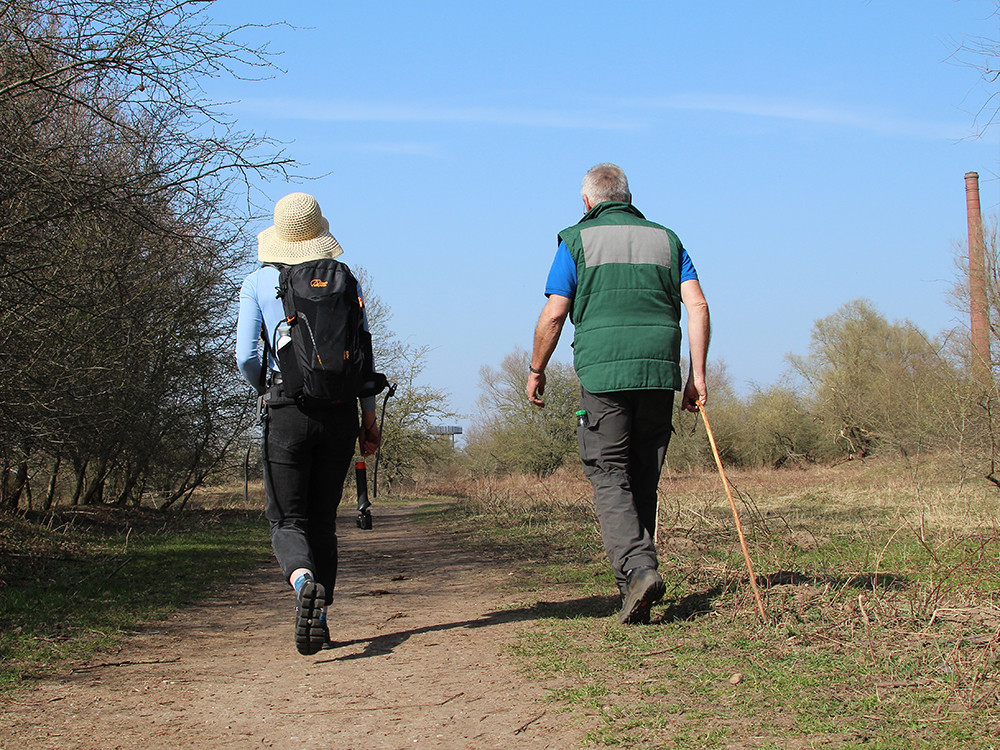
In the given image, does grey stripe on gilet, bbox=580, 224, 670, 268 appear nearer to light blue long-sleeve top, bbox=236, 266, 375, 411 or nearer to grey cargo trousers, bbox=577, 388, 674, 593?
grey cargo trousers, bbox=577, 388, 674, 593

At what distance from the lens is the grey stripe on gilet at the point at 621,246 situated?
4855mm

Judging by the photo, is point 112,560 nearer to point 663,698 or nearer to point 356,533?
point 356,533

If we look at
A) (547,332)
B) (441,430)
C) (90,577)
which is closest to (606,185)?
(547,332)

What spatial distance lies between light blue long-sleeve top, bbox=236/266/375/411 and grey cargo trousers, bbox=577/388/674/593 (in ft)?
4.25

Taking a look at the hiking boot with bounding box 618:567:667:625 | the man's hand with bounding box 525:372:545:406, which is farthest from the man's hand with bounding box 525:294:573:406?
the hiking boot with bounding box 618:567:667:625

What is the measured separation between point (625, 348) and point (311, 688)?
228 cm

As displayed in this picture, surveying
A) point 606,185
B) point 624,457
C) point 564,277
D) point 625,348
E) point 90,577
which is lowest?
point 90,577

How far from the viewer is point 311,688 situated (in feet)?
13.0

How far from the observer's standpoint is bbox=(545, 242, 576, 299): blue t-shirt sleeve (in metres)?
4.94

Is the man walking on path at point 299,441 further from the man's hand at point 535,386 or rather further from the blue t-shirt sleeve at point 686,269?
the blue t-shirt sleeve at point 686,269

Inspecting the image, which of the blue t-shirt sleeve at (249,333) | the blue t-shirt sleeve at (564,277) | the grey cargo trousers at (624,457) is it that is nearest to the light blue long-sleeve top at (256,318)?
the blue t-shirt sleeve at (249,333)

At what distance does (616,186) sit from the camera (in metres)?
5.20

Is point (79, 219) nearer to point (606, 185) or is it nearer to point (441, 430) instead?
point (606, 185)

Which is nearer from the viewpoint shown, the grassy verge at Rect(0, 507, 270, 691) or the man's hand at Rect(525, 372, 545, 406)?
the grassy verge at Rect(0, 507, 270, 691)
